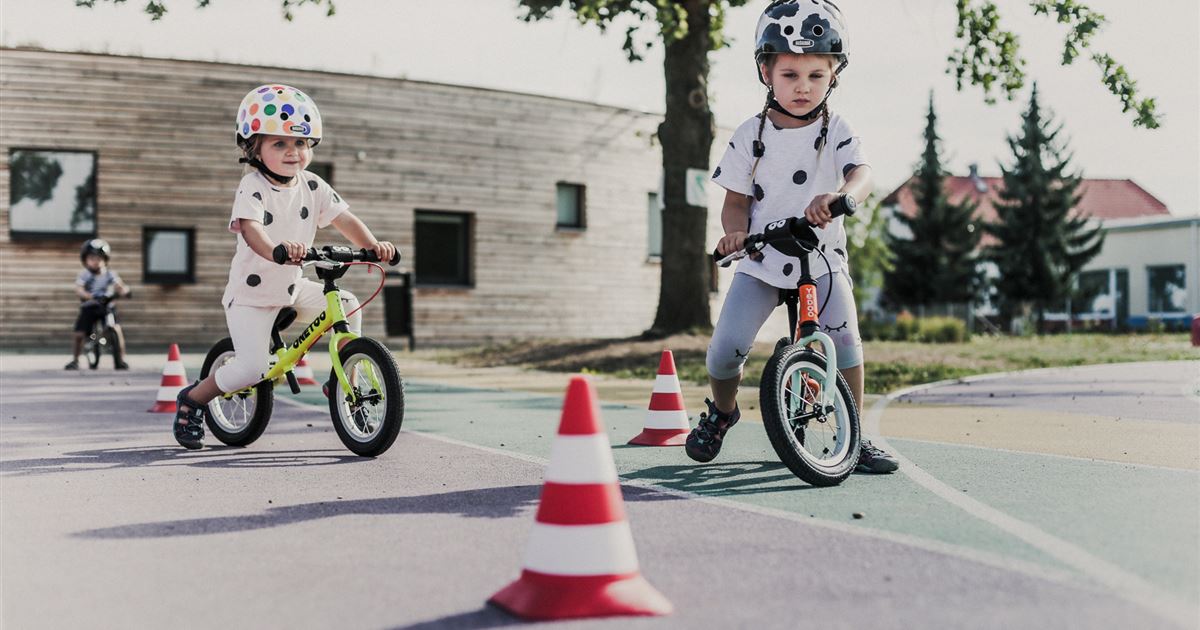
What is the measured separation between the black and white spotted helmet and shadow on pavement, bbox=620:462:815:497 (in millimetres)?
1986

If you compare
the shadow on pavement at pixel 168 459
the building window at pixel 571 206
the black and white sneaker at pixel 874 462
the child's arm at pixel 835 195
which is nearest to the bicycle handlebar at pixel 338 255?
the shadow on pavement at pixel 168 459

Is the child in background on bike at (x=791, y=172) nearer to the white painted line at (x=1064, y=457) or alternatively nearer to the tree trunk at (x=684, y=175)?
the white painted line at (x=1064, y=457)

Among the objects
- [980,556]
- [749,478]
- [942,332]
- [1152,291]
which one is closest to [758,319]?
[749,478]

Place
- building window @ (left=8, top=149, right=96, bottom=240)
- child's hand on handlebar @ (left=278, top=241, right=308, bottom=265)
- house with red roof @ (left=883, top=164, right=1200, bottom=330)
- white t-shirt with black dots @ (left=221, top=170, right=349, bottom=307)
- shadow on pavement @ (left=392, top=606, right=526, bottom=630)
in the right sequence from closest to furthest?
shadow on pavement @ (left=392, top=606, right=526, bottom=630)
child's hand on handlebar @ (left=278, top=241, right=308, bottom=265)
white t-shirt with black dots @ (left=221, top=170, right=349, bottom=307)
building window @ (left=8, top=149, right=96, bottom=240)
house with red roof @ (left=883, top=164, right=1200, bottom=330)

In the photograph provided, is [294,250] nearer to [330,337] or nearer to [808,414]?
[330,337]

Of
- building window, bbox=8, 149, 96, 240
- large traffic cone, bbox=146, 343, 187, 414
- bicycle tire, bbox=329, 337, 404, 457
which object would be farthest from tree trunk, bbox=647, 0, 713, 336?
building window, bbox=8, 149, 96, 240

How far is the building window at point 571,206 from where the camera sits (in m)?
28.3

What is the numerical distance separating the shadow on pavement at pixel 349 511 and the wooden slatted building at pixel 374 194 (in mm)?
19184

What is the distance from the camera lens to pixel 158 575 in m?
3.72

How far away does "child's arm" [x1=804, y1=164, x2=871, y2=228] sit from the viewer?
5.05 m

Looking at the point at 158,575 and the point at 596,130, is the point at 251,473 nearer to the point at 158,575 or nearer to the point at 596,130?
the point at 158,575

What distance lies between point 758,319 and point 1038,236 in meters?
46.8

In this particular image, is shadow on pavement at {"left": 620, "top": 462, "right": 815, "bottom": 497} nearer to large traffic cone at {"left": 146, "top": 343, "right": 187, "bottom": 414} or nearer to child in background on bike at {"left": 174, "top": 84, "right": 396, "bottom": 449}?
child in background on bike at {"left": 174, "top": 84, "right": 396, "bottom": 449}

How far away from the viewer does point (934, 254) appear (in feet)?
174
